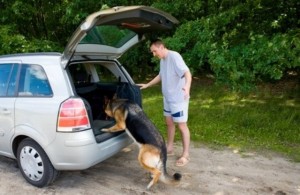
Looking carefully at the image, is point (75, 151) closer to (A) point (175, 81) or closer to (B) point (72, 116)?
(B) point (72, 116)

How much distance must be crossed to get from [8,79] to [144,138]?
1.94m

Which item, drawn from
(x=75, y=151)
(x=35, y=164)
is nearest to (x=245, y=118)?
(x=75, y=151)

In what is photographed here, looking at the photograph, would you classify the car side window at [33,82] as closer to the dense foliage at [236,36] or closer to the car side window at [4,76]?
the car side window at [4,76]

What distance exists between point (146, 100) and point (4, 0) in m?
5.99

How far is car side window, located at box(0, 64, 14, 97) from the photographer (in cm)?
412

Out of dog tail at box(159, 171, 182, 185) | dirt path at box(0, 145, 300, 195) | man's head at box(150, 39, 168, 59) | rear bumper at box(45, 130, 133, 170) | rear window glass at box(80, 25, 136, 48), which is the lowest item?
dirt path at box(0, 145, 300, 195)

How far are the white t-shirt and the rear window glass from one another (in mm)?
618

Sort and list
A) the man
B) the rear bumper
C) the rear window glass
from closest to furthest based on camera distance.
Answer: the rear bumper → the rear window glass → the man

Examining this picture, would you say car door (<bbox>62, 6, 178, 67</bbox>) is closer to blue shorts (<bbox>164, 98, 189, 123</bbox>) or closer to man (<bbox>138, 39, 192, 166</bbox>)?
man (<bbox>138, 39, 192, 166</bbox>)

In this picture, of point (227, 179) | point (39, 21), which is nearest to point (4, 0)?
point (39, 21)

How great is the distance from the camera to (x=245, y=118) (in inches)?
256

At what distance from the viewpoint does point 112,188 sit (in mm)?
3871

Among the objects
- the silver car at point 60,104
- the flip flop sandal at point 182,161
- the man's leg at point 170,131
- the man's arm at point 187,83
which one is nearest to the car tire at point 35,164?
the silver car at point 60,104

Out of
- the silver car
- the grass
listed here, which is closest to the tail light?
the silver car
